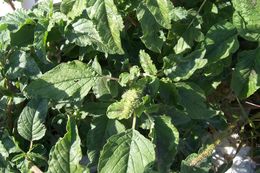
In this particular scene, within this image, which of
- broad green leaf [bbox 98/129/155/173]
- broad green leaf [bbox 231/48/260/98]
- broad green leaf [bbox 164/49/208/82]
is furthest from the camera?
broad green leaf [bbox 231/48/260/98]

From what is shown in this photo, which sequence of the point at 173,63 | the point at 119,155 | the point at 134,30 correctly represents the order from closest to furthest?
the point at 119,155
the point at 173,63
the point at 134,30

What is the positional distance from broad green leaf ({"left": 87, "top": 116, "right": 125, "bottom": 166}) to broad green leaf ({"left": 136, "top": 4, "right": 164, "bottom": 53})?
0.75 ft

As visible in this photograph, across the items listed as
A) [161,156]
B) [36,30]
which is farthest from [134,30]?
[161,156]

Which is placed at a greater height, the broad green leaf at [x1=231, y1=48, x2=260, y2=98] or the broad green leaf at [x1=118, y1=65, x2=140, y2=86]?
the broad green leaf at [x1=118, y1=65, x2=140, y2=86]

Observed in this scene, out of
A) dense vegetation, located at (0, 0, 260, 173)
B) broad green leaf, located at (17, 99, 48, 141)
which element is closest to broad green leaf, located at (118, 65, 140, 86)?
dense vegetation, located at (0, 0, 260, 173)

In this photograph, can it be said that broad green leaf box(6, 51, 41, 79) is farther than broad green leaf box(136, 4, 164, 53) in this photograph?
Yes

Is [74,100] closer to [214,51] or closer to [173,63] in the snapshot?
[173,63]

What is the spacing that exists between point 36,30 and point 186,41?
1.38ft

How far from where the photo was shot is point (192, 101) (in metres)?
1.29

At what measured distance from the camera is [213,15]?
56.2 inches

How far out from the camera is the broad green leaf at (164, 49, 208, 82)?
1.23m

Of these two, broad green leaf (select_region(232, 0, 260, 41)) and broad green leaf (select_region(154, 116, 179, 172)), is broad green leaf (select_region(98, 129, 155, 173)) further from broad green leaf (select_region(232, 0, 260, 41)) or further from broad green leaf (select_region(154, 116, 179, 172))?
broad green leaf (select_region(232, 0, 260, 41))

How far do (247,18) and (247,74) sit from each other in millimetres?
170

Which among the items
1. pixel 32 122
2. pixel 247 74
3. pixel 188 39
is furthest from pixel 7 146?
pixel 247 74
